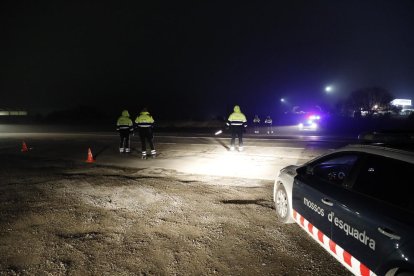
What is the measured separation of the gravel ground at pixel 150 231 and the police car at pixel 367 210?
2.16 feet

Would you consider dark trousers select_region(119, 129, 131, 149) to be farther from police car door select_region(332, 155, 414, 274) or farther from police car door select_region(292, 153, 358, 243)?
police car door select_region(332, 155, 414, 274)

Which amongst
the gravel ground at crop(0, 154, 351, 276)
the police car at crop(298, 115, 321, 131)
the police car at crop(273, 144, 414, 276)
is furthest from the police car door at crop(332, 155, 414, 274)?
the police car at crop(298, 115, 321, 131)

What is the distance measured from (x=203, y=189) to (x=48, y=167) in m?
6.01

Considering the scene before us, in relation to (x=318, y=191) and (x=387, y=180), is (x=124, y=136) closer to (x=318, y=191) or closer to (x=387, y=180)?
(x=318, y=191)

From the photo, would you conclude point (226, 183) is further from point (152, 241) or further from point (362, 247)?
point (362, 247)

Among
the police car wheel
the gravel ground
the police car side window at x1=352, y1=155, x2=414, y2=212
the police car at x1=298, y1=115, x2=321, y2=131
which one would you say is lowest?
the gravel ground

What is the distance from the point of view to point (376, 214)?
8.46 ft

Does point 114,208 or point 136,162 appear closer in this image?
point 114,208

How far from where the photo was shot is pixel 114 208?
5605 mm

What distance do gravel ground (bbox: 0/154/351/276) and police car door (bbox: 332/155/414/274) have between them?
864mm

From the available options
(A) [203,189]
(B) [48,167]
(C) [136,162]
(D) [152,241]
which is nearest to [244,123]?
(C) [136,162]

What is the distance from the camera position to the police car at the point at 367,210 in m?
2.33

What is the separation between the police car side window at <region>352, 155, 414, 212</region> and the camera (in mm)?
2639

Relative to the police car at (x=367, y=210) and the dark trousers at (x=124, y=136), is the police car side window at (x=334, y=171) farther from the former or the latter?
the dark trousers at (x=124, y=136)
